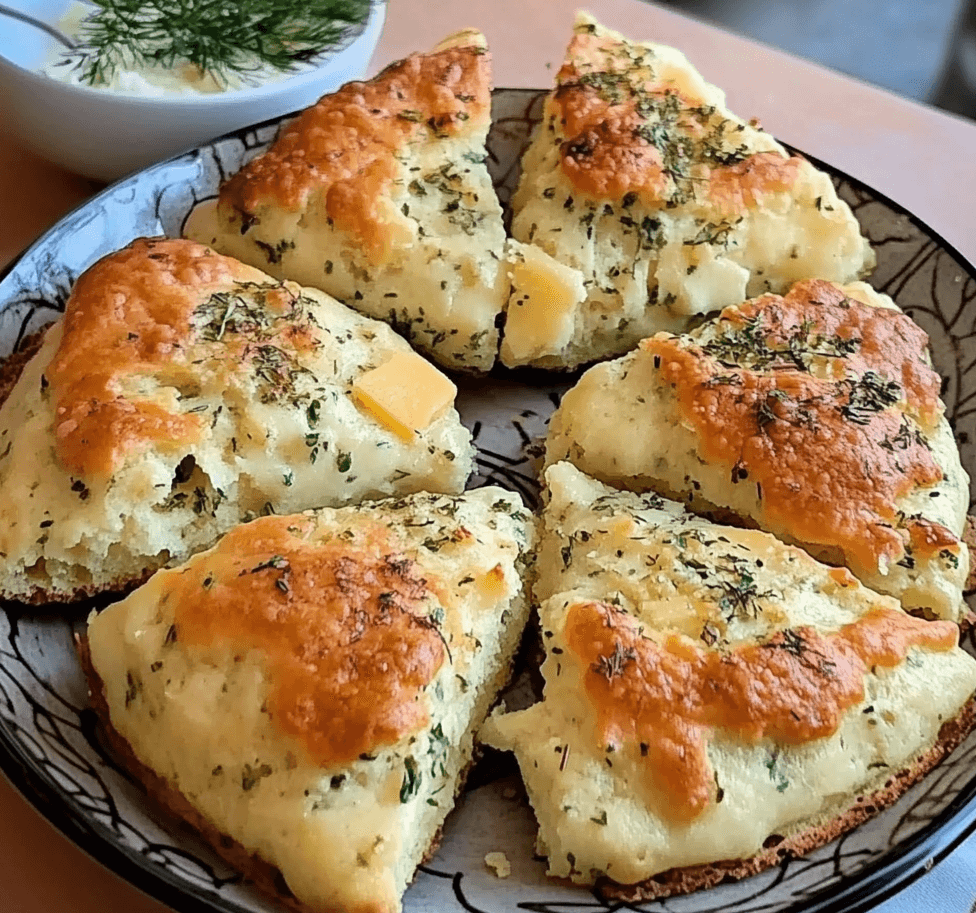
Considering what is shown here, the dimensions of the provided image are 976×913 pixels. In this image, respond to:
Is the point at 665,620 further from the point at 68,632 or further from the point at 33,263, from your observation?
the point at 33,263

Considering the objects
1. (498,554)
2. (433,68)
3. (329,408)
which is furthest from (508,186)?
(498,554)

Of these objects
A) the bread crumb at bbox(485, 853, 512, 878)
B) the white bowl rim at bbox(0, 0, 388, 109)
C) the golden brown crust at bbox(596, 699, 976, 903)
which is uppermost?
the white bowl rim at bbox(0, 0, 388, 109)

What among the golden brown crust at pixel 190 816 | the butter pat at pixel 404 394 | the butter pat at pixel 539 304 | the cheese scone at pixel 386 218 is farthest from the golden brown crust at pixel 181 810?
the butter pat at pixel 539 304

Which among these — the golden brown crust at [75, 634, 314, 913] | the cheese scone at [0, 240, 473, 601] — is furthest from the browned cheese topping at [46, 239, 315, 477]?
the golden brown crust at [75, 634, 314, 913]

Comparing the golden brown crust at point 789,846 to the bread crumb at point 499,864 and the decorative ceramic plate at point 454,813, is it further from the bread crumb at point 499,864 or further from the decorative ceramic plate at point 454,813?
the bread crumb at point 499,864

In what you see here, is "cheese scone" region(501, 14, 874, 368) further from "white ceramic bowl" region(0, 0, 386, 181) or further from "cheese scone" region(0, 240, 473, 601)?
"white ceramic bowl" region(0, 0, 386, 181)

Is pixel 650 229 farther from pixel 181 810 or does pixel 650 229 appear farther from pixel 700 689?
pixel 181 810

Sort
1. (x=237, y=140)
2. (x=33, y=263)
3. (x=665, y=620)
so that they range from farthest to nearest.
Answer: (x=237, y=140) → (x=33, y=263) → (x=665, y=620)

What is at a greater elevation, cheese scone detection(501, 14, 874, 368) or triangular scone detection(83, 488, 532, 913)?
cheese scone detection(501, 14, 874, 368)
